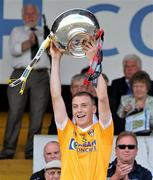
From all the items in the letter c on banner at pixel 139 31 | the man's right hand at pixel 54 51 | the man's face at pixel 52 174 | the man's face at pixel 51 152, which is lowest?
the man's face at pixel 52 174

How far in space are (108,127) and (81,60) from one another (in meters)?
4.91

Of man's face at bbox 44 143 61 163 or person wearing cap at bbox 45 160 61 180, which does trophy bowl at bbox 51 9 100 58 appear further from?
man's face at bbox 44 143 61 163

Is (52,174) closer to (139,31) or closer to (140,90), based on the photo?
(140,90)

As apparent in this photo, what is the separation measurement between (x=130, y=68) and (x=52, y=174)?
2.70 m

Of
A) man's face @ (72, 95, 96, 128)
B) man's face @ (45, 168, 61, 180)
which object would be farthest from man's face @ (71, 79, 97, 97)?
man's face @ (72, 95, 96, 128)

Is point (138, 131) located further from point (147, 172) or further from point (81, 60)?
point (81, 60)

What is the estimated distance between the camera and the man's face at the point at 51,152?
977 centimetres

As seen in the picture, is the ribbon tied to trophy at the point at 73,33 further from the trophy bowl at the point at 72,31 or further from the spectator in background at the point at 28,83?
the spectator in background at the point at 28,83

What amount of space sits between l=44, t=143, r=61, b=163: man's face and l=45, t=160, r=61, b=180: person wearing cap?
10.1 inches


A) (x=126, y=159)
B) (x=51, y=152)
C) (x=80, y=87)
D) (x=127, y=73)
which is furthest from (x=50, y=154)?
(x=127, y=73)

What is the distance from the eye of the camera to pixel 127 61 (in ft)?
38.6

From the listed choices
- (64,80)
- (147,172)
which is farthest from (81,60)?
(147,172)

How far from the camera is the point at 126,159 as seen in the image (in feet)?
30.8

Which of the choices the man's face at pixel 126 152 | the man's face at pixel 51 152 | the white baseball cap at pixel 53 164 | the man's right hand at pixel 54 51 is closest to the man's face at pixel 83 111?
the man's right hand at pixel 54 51
